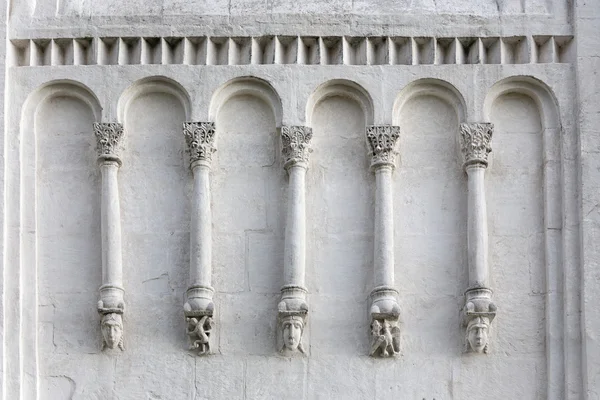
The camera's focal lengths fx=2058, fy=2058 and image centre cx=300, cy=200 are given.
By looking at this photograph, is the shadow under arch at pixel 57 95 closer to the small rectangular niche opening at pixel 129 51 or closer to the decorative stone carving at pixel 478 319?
the small rectangular niche opening at pixel 129 51

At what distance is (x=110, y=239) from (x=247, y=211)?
1064mm

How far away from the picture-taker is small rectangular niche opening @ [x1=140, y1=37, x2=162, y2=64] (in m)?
16.0

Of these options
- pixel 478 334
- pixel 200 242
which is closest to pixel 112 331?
pixel 200 242

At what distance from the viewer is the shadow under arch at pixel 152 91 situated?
15.9 meters

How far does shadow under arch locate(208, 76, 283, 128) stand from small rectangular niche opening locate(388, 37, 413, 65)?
0.97 metres

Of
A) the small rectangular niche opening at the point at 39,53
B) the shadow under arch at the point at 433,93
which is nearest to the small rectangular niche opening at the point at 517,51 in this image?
the shadow under arch at the point at 433,93

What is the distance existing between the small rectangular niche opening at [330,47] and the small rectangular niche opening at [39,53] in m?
2.14

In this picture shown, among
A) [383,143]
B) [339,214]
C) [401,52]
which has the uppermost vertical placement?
[401,52]

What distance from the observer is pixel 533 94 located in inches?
629

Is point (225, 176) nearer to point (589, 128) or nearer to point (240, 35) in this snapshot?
point (240, 35)

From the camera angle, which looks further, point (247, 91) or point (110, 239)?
point (247, 91)

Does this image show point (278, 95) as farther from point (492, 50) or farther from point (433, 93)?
point (492, 50)

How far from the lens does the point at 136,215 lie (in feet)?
51.5

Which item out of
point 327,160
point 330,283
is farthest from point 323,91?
point 330,283
